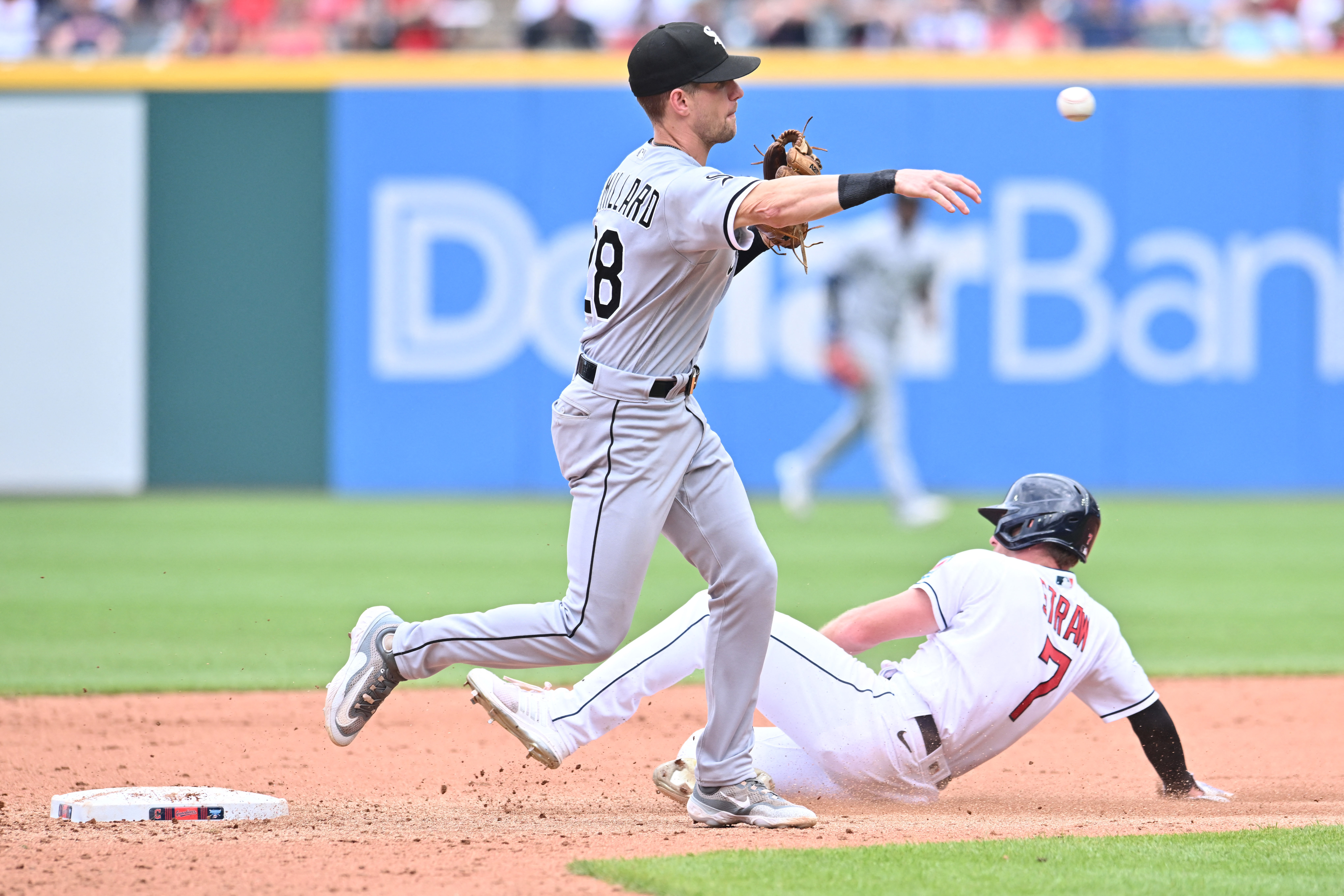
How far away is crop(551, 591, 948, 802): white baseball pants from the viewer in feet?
13.6

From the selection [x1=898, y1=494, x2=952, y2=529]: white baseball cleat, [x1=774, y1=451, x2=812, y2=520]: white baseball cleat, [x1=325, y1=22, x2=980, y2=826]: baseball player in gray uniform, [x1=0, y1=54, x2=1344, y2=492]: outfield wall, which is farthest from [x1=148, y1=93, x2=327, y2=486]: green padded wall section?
[x1=325, y1=22, x2=980, y2=826]: baseball player in gray uniform

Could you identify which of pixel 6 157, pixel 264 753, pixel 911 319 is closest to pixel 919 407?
pixel 911 319

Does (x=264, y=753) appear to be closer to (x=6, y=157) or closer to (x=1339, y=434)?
(x=6, y=157)

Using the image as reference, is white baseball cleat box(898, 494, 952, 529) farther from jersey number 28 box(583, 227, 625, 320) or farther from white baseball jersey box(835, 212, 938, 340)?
jersey number 28 box(583, 227, 625, 320)

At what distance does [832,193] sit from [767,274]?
10536 mm

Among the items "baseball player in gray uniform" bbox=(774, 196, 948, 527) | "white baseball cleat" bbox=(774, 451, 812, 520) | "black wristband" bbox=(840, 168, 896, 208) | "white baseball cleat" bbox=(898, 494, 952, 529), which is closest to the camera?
"black wristband" bbox=(840, 168, 896, 208)

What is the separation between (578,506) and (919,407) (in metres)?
10.4

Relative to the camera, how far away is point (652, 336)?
396cm

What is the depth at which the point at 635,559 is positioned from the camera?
3.94 m

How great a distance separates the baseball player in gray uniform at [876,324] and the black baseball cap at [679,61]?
314 inches

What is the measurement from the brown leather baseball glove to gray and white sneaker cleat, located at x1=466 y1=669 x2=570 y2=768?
129cm

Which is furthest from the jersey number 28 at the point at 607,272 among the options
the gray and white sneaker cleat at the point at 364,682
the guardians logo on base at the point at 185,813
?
the guardians logo on base at the point at 185,813

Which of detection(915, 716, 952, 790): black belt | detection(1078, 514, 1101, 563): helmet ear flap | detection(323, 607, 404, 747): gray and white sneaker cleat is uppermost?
detection(1078, 514, 1101, 563): helmet ear flap

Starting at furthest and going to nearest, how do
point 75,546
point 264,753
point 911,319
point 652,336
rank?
1. point 911,319
2. point 75,546
3. point 264,753
4. point 652,336
